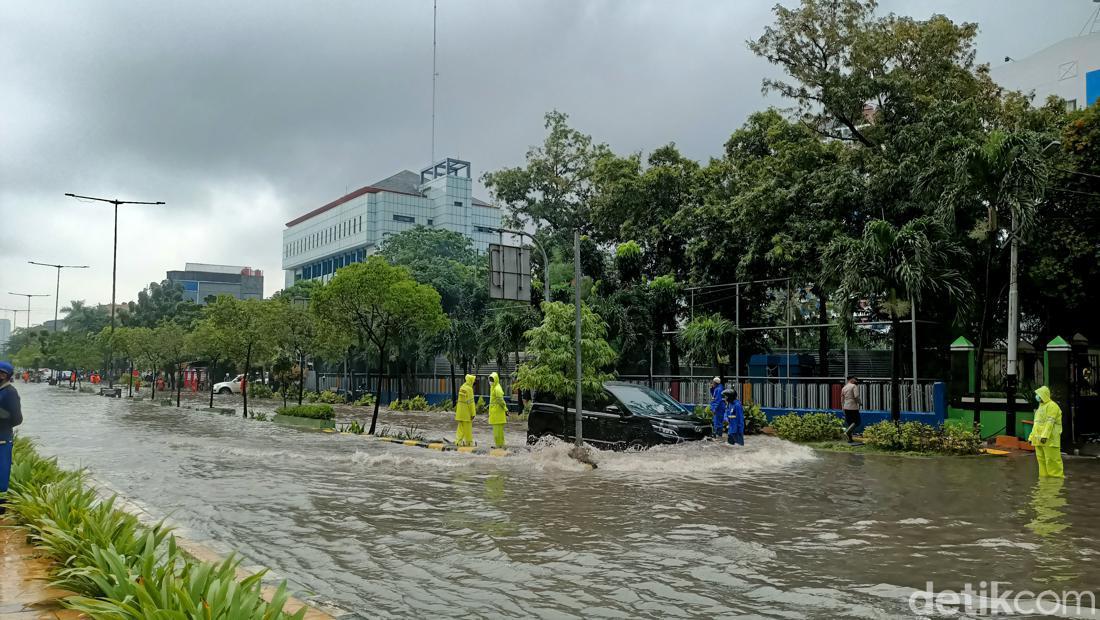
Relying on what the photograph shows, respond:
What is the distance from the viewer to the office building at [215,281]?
15638 cm

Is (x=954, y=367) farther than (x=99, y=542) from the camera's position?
Yes

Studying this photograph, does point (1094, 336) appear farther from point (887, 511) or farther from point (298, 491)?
point (298, 491)

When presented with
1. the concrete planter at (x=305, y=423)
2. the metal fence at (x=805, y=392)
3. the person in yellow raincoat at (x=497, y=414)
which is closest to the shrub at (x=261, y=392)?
the concrete planter at (x=305, y=423)

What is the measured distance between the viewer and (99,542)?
6.18 metres

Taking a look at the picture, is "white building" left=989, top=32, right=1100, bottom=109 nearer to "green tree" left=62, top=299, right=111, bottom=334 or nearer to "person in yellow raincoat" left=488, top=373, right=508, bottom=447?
"person in yellow raincoat" left=488, top=373, right=508, bottom=447

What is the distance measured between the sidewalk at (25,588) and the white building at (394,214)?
93.6m

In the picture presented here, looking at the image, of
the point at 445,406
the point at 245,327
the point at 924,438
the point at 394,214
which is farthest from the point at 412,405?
the point at 394,214

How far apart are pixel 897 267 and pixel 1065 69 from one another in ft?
116

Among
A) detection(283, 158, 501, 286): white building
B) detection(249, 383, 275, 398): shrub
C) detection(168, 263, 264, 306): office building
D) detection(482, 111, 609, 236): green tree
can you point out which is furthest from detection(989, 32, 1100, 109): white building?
detection(168, 263, 264, 306): office building

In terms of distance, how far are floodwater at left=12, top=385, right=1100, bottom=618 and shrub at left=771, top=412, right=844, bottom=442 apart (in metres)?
3.56

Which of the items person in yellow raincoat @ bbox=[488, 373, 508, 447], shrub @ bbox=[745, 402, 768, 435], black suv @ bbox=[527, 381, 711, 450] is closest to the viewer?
black suv @ bbox=[527, 381, 711, 450]

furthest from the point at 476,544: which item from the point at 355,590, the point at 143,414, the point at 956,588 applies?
the point at 143,414

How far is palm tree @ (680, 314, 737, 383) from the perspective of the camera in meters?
26.7

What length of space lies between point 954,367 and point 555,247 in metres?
16.7
